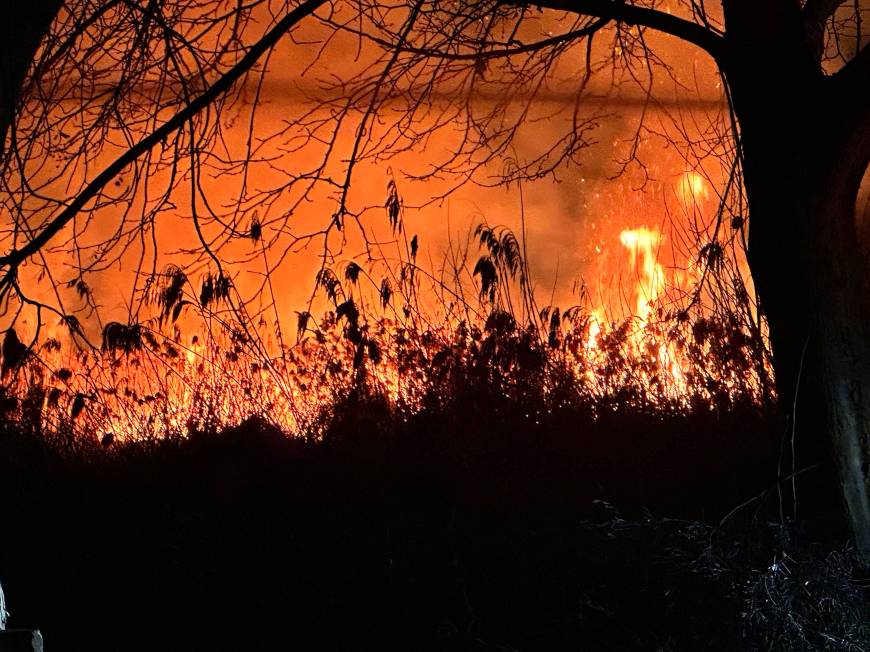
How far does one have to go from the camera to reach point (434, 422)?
178 inches

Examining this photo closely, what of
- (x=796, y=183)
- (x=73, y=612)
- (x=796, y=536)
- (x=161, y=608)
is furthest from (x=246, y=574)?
(x=796, y=183)

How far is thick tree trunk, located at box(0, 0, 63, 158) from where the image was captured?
3002 mm

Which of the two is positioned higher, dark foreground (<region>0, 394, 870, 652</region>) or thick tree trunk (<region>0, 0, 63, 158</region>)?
thick tree trunk (<region>0, 0, 63, 158</region>)

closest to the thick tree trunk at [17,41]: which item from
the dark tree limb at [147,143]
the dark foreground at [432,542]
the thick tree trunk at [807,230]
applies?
the dark tree limb at [147,143]

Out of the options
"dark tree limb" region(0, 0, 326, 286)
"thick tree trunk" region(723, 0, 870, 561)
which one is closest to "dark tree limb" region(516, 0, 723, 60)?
"thick tree trunk" region(723, 0, 870, 561)

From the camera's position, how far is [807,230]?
10.3 feet

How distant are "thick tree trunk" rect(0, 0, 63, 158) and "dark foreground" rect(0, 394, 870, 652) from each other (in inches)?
63.0

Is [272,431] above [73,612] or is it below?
above

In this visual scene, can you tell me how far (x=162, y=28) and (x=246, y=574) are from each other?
75.2 inches

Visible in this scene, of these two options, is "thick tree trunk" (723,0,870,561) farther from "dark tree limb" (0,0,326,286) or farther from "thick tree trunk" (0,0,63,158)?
"thick tree trunk" (0,0,63,158)

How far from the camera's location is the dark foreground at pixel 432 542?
2914mm

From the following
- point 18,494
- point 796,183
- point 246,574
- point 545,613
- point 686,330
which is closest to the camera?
point 545,613

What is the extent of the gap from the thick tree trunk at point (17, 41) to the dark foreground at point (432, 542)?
1.60 m

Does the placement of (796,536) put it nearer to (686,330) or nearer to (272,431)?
(686,330)
